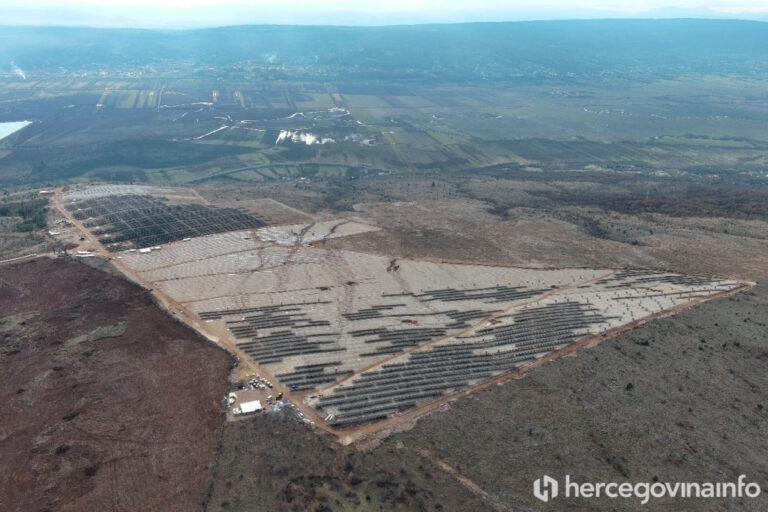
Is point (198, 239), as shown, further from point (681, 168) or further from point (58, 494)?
point (681, 168)

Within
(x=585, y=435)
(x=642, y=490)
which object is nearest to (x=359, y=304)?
(x=585, y=435)

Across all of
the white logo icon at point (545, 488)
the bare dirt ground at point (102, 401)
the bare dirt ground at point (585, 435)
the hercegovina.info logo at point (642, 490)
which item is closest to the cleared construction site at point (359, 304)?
the bare dirt ground at point (585, 435)

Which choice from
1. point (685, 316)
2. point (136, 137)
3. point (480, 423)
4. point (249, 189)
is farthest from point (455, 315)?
point (136, 137)

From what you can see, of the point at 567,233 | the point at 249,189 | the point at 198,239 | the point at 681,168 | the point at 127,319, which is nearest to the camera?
the point at 127,319

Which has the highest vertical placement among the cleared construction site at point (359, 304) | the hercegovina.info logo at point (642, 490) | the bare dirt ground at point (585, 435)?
the cleared construction site at point (359, 304)

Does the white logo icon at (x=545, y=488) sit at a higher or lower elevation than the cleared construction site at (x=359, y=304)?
lower

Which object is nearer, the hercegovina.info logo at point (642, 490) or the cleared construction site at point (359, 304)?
the hercegovina.info logo at point (642, 490)

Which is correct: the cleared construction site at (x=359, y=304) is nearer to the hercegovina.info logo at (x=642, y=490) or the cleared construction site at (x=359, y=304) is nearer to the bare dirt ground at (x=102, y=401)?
the bare dirt ground at (x=102, y=401)
